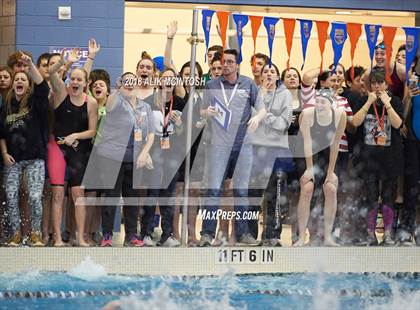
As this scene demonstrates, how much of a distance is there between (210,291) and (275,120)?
2.11 m

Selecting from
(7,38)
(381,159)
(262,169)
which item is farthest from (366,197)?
(7,38)

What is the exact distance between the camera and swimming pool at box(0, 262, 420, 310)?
8.43 meters

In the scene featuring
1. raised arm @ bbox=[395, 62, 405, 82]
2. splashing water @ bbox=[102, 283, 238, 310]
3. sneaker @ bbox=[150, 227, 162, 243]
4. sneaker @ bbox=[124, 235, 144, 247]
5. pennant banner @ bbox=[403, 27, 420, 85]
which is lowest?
splashing water @ bbox=[102, 283, 238, 310]

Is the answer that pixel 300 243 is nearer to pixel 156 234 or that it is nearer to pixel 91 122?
pixel 156 234

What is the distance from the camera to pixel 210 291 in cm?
917

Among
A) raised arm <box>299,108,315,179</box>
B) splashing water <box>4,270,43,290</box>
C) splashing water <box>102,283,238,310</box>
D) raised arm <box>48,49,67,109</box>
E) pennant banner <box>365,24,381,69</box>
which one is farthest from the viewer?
pennant banner <box>365,24,381,69</box>

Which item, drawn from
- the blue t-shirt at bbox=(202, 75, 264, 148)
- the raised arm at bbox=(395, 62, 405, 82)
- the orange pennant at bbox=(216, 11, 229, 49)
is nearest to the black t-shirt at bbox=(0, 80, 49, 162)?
the blue t-shirt at bbox=(202, 75, 264, 148)

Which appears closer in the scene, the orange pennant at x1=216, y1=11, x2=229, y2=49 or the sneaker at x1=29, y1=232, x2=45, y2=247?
the sneaker at x1=29, y1=232, x2=45, y2=247

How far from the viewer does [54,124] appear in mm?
10180

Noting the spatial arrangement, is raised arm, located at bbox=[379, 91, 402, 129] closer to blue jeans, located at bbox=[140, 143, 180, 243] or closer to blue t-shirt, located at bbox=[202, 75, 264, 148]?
blue t-shirt, located at bbox=[202, 75, 264, 148]

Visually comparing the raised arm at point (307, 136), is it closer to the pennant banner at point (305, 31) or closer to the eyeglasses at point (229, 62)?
the pennant banner at point (305, 31)

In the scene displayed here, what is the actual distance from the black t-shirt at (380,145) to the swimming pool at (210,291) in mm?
1134

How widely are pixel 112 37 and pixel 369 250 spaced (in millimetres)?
4638

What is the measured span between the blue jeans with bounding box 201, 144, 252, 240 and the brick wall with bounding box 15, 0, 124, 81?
10.6 feet
